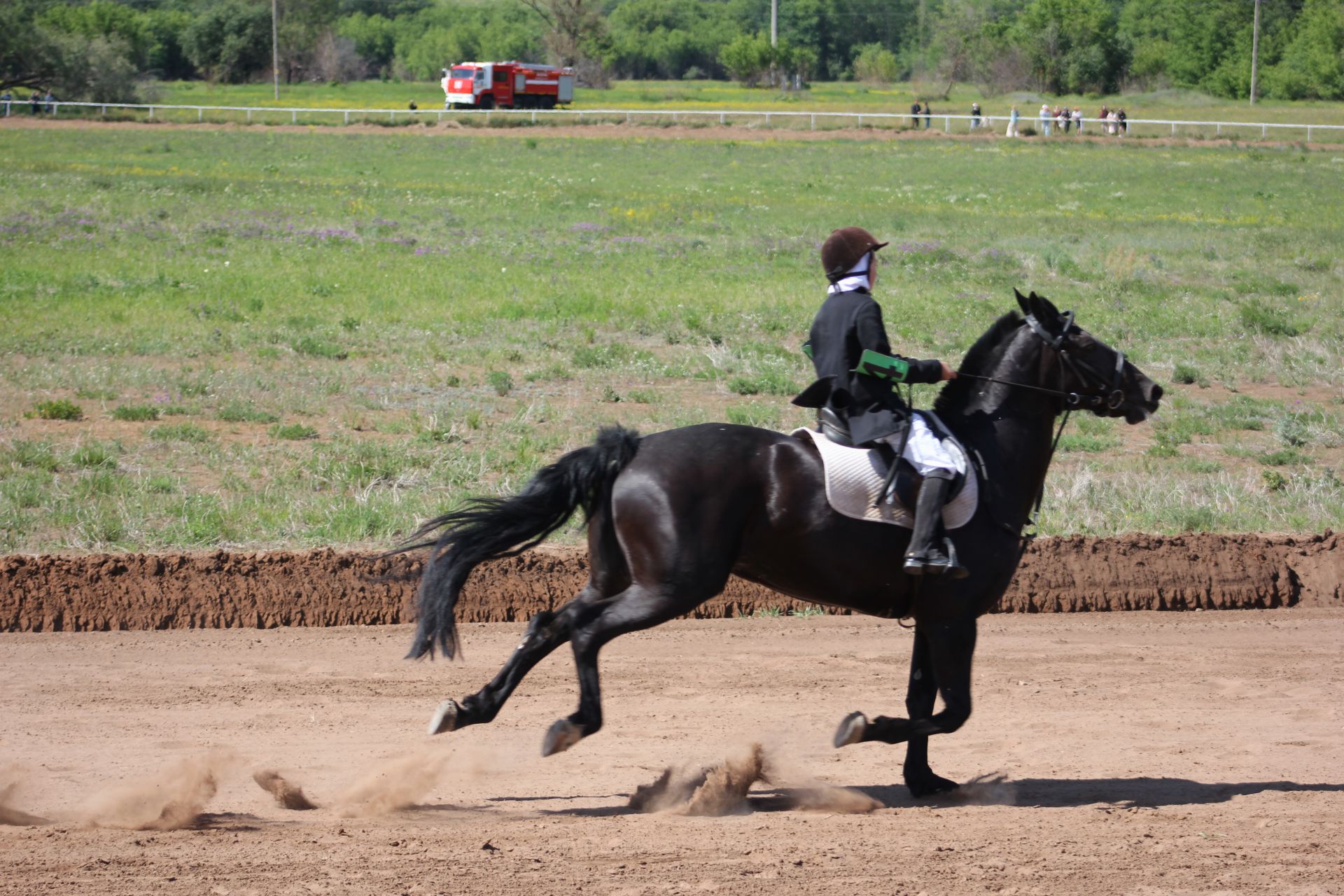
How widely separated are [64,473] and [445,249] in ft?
51.2

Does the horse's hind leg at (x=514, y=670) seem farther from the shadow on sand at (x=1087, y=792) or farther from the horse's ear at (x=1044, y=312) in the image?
the horse's ear at (x=1044, y=312)

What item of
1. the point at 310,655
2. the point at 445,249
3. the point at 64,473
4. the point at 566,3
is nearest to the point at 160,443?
the point at 64,473

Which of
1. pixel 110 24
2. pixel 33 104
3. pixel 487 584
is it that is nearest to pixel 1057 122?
pixel 33 104

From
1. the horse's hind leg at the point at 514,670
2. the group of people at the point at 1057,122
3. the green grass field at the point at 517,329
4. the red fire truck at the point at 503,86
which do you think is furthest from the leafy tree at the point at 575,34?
the horse's hind leg at the point at 514,670

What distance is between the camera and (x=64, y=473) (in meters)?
12.1

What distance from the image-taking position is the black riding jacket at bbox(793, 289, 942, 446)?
6277 millimetres

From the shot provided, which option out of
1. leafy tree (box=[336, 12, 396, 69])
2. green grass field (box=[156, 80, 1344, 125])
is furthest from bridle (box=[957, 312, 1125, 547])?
leafy tree (box=[336, 12, 396, 69])

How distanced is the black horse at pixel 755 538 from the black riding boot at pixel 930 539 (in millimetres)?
176

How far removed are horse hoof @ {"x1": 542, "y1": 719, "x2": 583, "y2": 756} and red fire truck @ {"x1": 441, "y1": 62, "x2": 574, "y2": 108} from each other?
71.5m

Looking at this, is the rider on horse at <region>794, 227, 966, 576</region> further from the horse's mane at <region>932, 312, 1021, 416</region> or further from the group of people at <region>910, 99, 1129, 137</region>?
the group of people at <region>910, 99, 1129, 137</region>

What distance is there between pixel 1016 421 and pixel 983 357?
372 millimetres

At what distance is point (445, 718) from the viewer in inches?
240

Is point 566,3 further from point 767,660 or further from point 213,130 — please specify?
point 767,660

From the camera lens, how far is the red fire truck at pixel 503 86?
74250 millimetres
